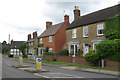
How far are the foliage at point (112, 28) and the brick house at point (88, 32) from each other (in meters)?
1.24

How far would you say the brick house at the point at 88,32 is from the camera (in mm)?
23969

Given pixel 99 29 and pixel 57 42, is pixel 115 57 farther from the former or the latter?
pixel 57 42

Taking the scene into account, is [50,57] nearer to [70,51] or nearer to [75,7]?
[70,51]

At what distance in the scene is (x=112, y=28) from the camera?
69.9ft

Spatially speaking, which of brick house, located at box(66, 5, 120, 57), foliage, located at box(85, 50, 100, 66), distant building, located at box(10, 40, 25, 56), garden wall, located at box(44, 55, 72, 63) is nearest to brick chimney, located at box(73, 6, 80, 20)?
brick house, located at box(66, 5, 120, 57)

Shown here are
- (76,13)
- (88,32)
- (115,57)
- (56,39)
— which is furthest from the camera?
(56,39)

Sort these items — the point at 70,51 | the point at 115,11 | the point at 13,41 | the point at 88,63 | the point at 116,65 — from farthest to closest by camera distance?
the point at 13,41 → the point at 70,51 → the point at 115,11 → the point at 88,63 → the point at 116,65

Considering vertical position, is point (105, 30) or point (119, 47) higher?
point (105, 30)

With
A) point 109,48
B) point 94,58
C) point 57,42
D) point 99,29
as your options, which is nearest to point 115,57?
point 109,48

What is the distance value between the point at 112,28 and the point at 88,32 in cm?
554

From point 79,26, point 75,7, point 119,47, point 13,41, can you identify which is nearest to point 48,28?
point 75,7

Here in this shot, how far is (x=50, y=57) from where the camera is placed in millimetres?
32250

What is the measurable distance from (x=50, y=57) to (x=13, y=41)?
61387 millimetres

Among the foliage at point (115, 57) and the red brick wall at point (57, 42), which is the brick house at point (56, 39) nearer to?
the red brick wall at point (57, 42)
